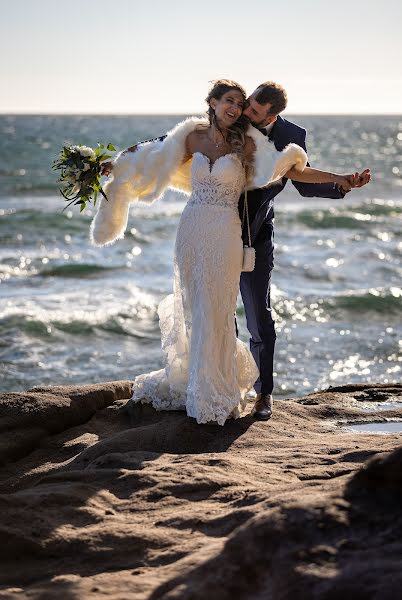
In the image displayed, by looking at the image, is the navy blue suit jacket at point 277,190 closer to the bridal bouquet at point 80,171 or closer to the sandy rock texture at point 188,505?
the bridal bouquet at point 80,171

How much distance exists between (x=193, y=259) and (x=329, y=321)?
647 cm

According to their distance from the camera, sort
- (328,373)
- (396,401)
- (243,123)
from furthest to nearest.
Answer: (328,373) < (396,401) < (243,123)

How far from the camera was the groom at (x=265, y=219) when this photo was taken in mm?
5258

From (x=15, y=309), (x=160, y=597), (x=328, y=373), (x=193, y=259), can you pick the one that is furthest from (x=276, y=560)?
(x=15, y=309)

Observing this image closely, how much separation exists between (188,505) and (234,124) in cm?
238

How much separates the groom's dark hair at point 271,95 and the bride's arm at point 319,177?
0.39 m

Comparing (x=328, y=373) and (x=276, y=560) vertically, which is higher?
(x=276, y=560)

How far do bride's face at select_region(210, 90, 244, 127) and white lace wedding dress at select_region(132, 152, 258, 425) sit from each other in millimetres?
205

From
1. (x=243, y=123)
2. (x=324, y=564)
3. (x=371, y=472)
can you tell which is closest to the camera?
(x=324, y=564)

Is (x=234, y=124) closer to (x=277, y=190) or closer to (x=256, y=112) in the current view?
(x=256, y=112)

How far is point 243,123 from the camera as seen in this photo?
5.29 metres

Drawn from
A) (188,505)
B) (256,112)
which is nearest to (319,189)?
(256,112)

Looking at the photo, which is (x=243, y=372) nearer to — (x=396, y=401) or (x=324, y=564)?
(x=396, y=401)

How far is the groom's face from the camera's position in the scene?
524cm
